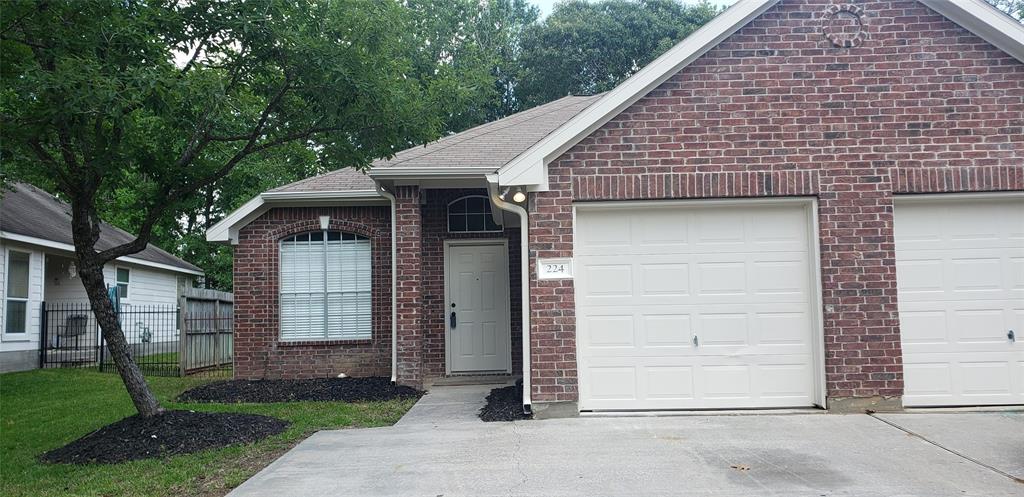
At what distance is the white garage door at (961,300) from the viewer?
25.9ft

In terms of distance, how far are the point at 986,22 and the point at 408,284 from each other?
777cm

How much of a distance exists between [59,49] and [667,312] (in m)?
6.70

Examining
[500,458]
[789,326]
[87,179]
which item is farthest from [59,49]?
[789,326]

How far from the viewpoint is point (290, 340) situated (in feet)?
38.7

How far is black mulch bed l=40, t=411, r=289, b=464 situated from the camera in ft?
23.3

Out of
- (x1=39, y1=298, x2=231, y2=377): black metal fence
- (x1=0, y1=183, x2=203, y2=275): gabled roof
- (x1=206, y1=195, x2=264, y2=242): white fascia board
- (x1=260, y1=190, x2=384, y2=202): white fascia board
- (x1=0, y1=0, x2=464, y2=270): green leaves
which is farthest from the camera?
(x1=0, y1=183, x2=203, y2=275): gabled roof

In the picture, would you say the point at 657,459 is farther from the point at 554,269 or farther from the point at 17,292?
the point at 17,292

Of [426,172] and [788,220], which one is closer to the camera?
[788,220]

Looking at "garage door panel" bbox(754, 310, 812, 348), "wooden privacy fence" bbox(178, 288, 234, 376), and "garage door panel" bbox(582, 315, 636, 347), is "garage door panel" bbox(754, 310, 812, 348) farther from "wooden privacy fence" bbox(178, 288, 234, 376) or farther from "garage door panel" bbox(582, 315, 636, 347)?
"wooden privacy fence" bbox(178, 288, 234, 376)

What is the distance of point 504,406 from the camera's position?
8562mm

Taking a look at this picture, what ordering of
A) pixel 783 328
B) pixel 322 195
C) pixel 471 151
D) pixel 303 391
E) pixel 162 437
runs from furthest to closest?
pixel 322 195 → pixel 471 151 → pixel 303 391 → pixel 783 328 → pixel 162 437

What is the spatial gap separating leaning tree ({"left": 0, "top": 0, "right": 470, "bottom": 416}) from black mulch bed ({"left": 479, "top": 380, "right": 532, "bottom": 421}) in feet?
10.8

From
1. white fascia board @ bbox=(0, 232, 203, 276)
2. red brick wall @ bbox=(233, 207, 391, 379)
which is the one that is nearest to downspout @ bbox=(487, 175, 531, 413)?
red brick wall @ bbox=(233, 207, 391, 379)

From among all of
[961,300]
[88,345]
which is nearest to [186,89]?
[961,300]
